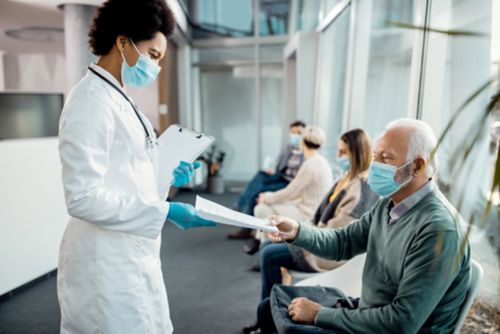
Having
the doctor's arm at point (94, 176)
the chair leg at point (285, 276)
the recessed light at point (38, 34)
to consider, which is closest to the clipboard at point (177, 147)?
the doctor's arm at point (94, 176)

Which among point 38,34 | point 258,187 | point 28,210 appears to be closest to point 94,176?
point 28,210

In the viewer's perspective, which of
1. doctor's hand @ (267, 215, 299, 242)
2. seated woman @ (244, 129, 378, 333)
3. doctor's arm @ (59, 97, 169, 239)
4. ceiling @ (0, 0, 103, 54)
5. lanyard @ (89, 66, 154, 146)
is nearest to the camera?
doctor's arm @ (59, 97, 169, 239)

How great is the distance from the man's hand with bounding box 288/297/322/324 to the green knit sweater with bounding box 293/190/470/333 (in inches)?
1.3

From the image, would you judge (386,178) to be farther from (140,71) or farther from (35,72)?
(35,72)

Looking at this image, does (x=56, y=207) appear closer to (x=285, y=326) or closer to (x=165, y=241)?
(x=165, y=241)

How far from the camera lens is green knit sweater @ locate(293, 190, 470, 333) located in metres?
1.02

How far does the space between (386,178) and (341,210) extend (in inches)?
33.0

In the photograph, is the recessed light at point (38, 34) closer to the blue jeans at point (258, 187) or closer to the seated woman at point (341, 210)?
the blue jeans at point (258, 187)

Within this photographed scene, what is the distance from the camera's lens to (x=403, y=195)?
1243 mm

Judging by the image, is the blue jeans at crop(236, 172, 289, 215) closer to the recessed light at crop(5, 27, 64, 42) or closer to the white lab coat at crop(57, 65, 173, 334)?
the white lab coat at crop(57, 65, 173, 334)

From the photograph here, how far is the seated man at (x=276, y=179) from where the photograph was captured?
13.0 ft

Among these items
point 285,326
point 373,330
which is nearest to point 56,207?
point 285,326

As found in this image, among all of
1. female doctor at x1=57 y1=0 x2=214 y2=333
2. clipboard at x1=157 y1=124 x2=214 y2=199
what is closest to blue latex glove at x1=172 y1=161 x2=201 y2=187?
clipboard at x1=157 y1=124 x2=214 y2=199

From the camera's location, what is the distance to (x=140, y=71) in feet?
4.06
